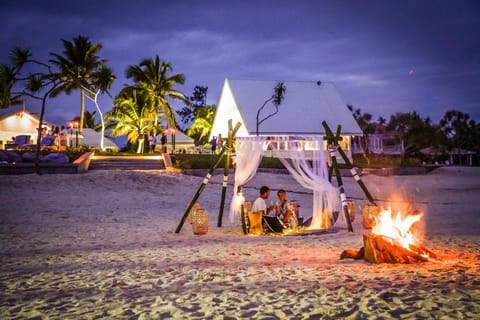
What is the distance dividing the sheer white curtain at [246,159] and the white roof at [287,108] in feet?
66.5

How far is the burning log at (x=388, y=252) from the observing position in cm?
654

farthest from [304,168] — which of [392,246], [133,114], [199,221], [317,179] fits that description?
[133,114]

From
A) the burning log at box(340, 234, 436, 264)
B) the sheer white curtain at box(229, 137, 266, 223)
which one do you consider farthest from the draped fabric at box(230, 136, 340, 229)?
the burning log at box(340, 234, 436, 264)

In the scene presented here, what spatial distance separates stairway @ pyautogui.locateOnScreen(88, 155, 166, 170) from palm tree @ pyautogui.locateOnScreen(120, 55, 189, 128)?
13875mm

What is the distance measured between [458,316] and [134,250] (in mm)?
5445

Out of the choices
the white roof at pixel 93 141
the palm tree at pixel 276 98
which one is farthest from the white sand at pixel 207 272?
the white roof at pixel 93 141

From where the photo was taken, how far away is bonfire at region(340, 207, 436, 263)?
6559 mm

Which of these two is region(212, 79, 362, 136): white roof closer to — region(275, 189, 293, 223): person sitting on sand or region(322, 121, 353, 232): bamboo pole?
region(322, 121, 353, 232): bamboo pole

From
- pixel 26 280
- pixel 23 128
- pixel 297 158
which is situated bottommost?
pixel 26 280

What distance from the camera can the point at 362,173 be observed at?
26.4m

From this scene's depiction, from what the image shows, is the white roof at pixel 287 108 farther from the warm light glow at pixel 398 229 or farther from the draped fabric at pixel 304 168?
the warm light glow at pixel 398 229

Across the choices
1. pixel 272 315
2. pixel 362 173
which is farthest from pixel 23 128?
pixel 272 315

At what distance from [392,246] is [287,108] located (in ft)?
90.4

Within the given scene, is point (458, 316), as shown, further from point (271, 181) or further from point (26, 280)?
→ point (271, 181)
